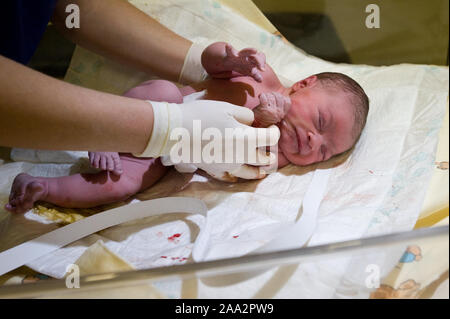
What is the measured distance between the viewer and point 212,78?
43.7 inches

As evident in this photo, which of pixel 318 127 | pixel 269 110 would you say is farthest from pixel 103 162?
pixel 318 127

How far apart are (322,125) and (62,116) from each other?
571mm

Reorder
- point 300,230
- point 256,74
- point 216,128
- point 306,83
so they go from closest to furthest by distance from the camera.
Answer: point 300,230 → point 216,128 → point 256,74 → point 306,83

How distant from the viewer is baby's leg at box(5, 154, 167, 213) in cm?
A: 99

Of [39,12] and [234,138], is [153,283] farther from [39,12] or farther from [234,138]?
[39,12]

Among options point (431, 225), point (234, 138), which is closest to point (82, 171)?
point (234, 138)

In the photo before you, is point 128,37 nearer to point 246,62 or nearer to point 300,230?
point 246,62

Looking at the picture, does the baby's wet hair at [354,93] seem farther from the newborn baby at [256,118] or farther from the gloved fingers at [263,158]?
the gloved fingers at [263,158]

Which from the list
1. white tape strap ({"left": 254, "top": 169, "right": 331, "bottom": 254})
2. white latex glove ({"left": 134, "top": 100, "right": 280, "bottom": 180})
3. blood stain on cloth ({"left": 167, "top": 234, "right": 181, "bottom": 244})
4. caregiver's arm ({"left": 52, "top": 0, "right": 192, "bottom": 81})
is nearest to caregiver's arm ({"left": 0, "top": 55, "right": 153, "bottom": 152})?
white latex glove ({"left": 134, "top": 100, "right": 280, "bottom": 180})

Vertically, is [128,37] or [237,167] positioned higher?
[128,37]

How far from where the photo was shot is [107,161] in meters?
1.05

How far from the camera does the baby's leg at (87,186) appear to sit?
986 millimetres

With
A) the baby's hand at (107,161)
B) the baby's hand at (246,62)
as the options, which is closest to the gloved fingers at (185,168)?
the baby's hand at (107,161)

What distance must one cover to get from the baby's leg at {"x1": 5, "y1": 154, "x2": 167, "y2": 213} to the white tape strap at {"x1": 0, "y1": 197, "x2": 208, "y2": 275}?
0.08 m
